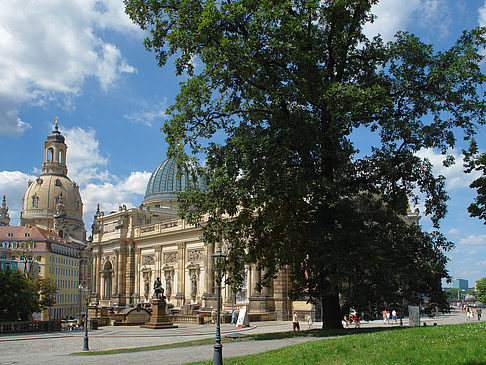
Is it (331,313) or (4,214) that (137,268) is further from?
(4,214)

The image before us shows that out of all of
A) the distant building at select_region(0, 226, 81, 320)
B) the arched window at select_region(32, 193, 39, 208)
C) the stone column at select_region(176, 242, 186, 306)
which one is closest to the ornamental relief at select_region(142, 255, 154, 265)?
the stone column at select_region(176, 242, 186, 306)

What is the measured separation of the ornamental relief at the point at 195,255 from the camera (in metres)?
53.8

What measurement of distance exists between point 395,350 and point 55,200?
134 meters

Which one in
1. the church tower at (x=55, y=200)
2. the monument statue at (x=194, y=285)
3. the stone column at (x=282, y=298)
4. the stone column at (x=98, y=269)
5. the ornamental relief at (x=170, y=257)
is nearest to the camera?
the stone column at (x=282, y=298)

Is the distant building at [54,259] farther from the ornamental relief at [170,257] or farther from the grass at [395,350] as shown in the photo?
the grass at [395,350]

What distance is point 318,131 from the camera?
63.1ft

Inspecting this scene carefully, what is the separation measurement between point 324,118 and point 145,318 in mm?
31175

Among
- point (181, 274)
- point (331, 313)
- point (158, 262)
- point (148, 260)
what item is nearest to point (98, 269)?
point (148, 260)

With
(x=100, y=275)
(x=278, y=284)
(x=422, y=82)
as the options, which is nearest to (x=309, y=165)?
(x=422, y=82)

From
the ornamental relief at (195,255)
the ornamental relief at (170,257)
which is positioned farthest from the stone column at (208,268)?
the ornamental relief at (170,257)

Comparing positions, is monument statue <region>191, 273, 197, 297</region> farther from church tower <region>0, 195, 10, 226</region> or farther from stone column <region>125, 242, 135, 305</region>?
church tower <region>0, 195, 10, 226</region>

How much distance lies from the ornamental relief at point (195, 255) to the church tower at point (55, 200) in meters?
82.2

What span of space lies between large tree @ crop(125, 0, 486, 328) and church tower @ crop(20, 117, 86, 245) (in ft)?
382

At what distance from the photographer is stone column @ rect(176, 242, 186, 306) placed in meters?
55.3
